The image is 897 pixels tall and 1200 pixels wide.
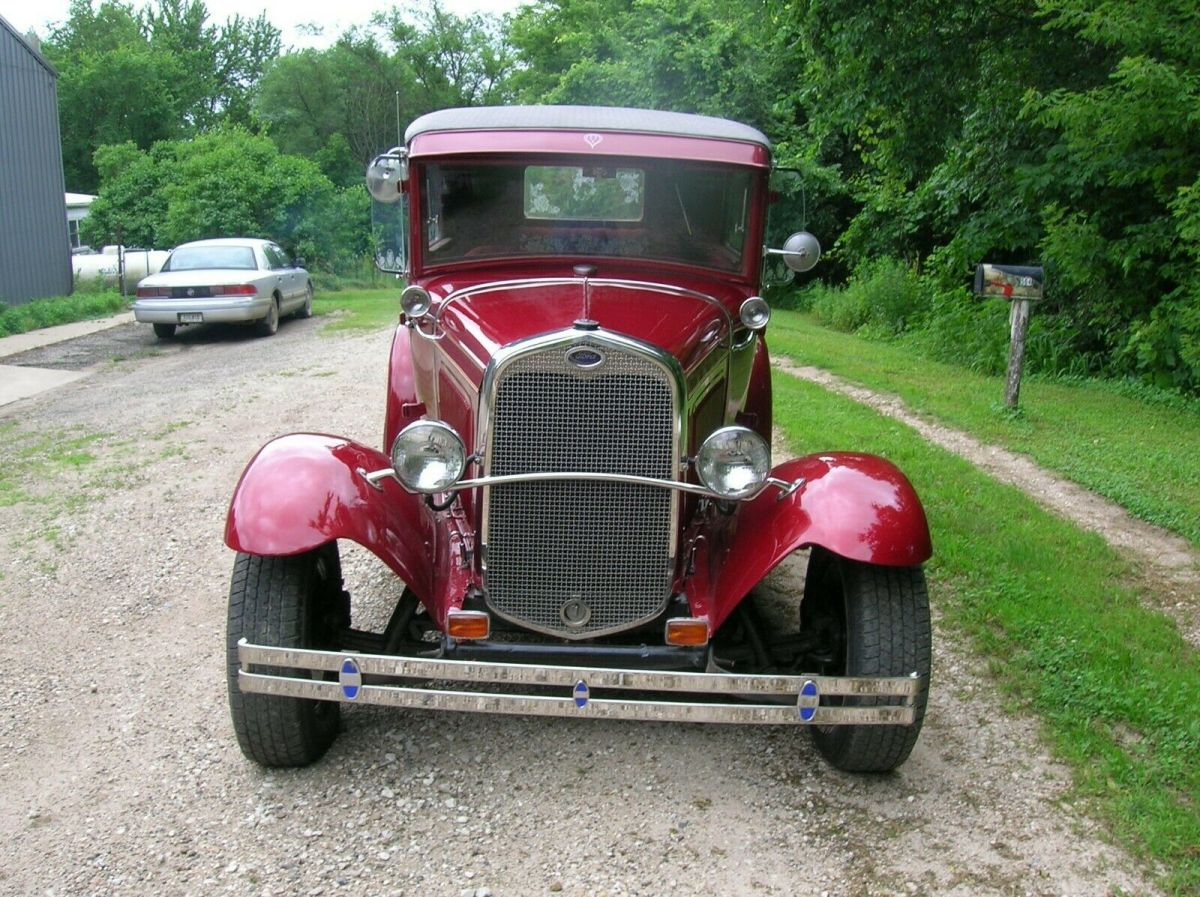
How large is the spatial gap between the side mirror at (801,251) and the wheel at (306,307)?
43.2 feet

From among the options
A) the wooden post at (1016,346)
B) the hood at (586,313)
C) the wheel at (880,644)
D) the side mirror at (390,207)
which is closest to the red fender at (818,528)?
the wheel at (880,644)

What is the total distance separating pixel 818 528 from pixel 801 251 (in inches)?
58.2

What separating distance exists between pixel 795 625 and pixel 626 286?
69.2 inches

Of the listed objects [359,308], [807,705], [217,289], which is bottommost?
[359,308]

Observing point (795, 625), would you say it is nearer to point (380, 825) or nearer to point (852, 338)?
point (380, 825)

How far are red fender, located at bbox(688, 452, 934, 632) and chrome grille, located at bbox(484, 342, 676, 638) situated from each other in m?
0.23

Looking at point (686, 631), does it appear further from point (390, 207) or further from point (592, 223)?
point (390, 207)

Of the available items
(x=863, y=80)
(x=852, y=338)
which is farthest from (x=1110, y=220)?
(x=852, y=338)

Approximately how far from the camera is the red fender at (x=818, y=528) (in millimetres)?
3354

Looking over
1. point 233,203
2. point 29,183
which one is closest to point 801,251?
point 29,183

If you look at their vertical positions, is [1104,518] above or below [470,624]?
below

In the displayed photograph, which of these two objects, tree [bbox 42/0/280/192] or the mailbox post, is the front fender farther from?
tree [bbox 42/0/280/192]

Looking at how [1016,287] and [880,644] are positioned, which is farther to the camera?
[1016,287]

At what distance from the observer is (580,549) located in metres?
3.43
